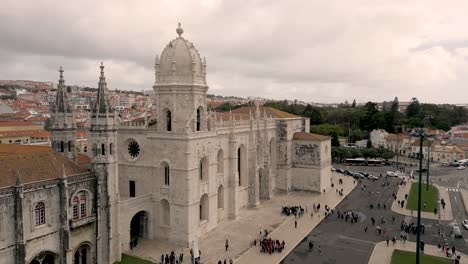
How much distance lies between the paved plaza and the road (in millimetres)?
1323

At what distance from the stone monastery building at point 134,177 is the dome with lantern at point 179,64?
0.09 meters

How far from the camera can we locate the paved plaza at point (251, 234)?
108 feet

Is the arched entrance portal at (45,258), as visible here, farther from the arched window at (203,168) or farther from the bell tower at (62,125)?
the arched window at (203,168)

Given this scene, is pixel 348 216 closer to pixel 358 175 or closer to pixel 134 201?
pixel 134 201

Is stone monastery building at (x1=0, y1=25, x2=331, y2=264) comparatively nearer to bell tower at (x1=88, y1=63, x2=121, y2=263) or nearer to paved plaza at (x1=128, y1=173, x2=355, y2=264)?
bell tower at (x1=88, y1=63, x2=121, y2=263)

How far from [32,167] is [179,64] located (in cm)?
1555

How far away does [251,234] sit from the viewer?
38.6 metres

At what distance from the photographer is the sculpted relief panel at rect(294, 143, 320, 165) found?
57.4 metres

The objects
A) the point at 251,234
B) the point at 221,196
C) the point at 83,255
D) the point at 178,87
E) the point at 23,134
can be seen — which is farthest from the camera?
the point at 23,134

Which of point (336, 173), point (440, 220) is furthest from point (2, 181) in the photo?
point (336, 173)

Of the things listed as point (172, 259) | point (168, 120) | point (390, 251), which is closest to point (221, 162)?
point (168, 120)

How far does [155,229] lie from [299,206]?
19749 mm

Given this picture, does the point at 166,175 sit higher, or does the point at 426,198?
the point at 166,175

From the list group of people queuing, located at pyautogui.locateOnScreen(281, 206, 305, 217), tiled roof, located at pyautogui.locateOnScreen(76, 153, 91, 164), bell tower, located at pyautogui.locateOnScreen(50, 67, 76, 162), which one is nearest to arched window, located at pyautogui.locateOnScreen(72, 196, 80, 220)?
bell tower, located at pyautogui.locateOnScreen(50, 67, 76, 162)
